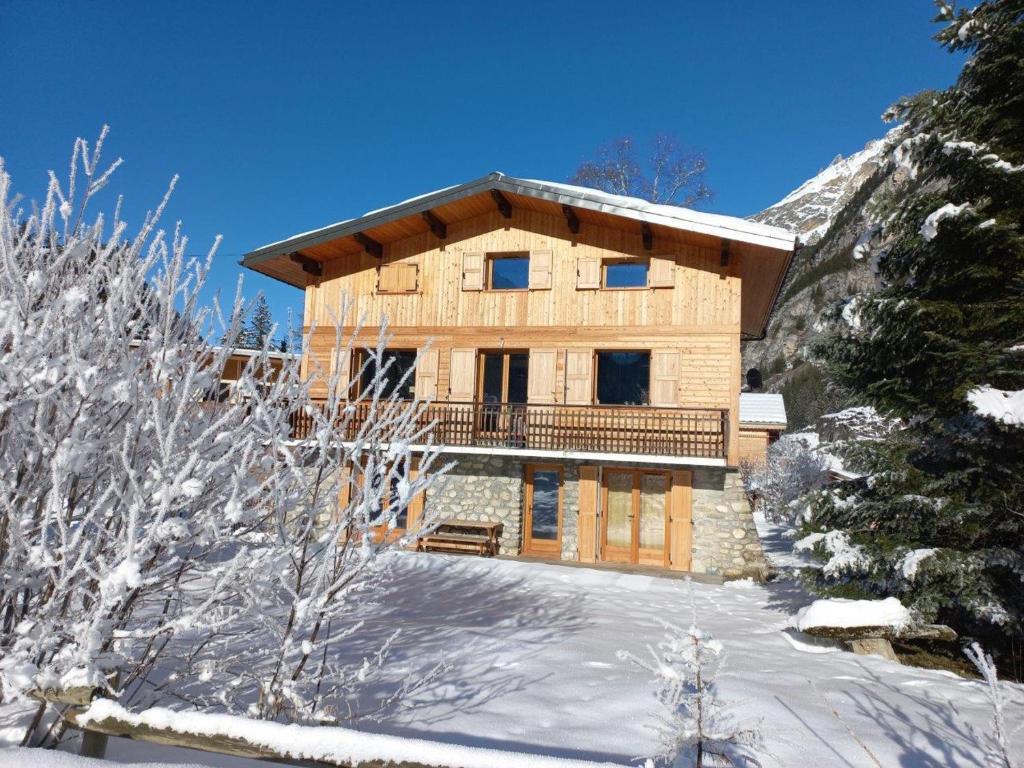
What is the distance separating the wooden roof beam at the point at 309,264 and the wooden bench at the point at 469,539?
7.42m

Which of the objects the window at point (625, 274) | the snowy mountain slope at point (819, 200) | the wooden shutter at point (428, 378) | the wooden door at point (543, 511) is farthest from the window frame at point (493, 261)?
the snowy mountain slope at point (819, 200)

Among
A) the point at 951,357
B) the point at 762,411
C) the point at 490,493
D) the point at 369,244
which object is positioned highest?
the point at 369,244

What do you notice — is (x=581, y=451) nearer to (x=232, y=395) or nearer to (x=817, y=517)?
(x=817, y=517)

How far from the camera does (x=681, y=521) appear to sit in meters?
12.8

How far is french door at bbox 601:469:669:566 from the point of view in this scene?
13.0 meters

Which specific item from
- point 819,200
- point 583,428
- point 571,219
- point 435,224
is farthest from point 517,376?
point 819,200

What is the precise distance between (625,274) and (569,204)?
2.06 metres

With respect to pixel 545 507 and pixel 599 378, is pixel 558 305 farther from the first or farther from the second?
pixel 545 507

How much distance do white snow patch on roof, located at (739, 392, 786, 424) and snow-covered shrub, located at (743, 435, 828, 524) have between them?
1079 millimetres

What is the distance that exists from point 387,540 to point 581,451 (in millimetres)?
9712

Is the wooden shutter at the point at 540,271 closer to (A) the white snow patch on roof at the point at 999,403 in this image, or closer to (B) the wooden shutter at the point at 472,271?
(B) the wooden shutter at the point at 472,271

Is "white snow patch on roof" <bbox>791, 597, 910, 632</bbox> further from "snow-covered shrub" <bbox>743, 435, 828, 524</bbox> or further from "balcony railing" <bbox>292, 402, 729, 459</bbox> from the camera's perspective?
"snow-covered shrub" <bbox>743, 435, 828, 524</bbox>

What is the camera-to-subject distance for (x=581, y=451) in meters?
12.9

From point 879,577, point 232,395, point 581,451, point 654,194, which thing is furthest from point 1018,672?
point 654,194
